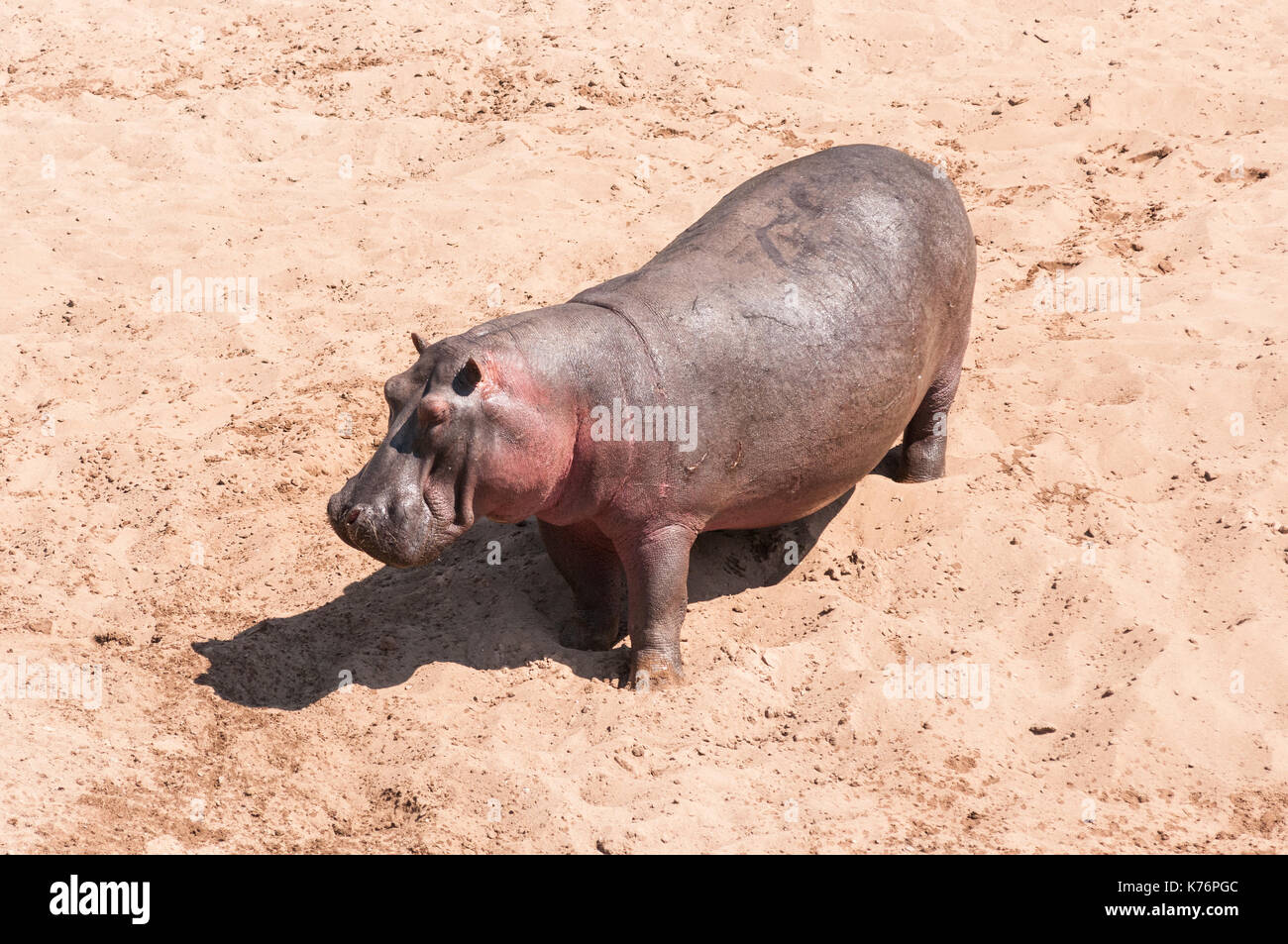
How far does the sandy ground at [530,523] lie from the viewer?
5.07m

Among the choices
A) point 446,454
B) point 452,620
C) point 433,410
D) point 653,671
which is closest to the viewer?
point 433,410

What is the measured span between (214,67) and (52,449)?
205 inches

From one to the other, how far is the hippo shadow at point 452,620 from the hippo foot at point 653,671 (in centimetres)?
23

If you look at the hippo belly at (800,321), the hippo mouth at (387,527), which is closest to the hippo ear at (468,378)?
the hippo mouth at (387,527)

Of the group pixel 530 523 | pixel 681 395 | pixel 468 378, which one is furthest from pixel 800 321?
pixel 530 523

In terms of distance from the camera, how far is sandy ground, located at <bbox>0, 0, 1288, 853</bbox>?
5066 mm

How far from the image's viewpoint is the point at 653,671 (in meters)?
5.67

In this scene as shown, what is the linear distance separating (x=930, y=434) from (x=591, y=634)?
2.15 metres

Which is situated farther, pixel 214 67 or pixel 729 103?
pixel 214 67

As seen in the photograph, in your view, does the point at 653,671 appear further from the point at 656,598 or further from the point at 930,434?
the point at 930,434

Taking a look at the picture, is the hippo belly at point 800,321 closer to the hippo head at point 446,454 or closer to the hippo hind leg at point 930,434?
Result: the hippo hind leg at point 930,434
